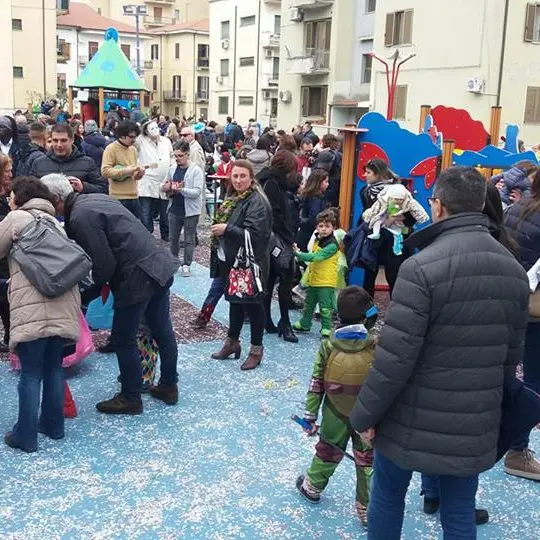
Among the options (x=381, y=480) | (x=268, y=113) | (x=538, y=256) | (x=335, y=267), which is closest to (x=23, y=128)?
(x=335, y=267)

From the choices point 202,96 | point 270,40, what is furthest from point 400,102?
point 202,96

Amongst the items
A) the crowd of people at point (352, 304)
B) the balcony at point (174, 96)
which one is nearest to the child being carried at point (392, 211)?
the crowd of people at point (352, 304)

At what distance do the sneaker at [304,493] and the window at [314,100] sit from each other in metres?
34.4

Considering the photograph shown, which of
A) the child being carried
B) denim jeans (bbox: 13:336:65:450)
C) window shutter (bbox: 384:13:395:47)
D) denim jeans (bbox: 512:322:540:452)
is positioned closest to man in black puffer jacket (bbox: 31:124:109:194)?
denim jeans (bbox: 13:336:65:450)

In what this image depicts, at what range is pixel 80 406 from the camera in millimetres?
4723

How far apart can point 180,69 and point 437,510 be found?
2356 inches

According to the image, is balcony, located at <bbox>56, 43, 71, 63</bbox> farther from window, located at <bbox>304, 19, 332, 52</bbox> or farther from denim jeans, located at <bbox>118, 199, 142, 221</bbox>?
denim jeans, located at <bbox>118, 199, 142, 221</bbox>

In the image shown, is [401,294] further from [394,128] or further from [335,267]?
[394,128]

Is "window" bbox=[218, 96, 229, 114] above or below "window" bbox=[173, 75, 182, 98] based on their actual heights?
below

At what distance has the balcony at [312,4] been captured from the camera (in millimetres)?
34656

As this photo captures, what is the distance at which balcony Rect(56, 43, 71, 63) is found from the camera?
53.5 meters

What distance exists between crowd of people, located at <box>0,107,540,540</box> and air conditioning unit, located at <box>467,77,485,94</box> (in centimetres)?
1831

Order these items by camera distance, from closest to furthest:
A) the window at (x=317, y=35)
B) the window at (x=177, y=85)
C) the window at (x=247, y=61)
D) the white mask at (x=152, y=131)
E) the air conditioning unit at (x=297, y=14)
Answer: the white mask at (x=152, y=131) → the window at (x=317, y=35) → the air conditioning unit at (x=297, y=14) → the window at (x=247, y=61) → the window at (x=177, y=85)

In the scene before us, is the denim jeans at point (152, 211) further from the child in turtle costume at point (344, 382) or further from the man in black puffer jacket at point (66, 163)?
the child in turtle costume at point (344, 382)
